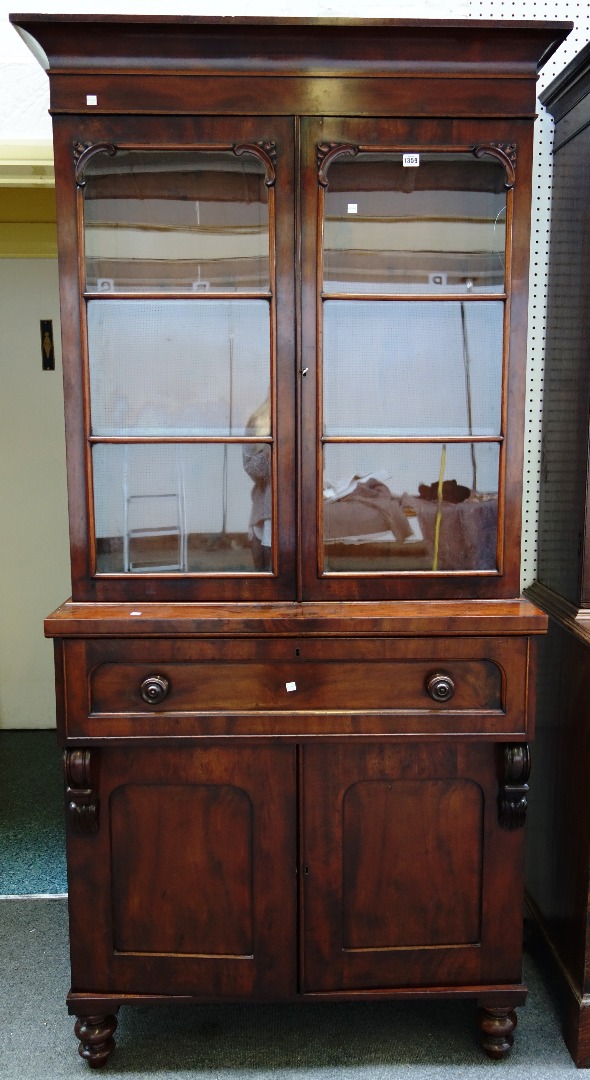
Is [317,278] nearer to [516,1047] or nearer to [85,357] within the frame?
[85,357]

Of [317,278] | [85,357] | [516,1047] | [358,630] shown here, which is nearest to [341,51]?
[317,278]

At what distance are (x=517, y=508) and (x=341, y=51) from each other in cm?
98

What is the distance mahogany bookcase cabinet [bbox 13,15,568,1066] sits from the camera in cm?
158

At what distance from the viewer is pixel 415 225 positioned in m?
1.66

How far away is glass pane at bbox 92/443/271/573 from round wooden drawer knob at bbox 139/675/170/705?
24cm

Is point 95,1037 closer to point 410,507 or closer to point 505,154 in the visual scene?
point 410,507

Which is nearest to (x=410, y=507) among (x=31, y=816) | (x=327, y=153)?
(x=327, y=153)

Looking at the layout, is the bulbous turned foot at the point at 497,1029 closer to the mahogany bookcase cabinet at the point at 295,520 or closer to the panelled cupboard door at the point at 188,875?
the mahogany bookcase cabinet at the point at 295,520

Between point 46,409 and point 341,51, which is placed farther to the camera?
point 46,409

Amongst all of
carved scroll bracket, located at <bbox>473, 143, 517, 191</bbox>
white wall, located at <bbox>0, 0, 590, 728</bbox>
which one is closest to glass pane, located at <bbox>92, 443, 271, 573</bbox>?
carved scroll bracket, located at <bbox>473, 143, 517, 191</bbox>

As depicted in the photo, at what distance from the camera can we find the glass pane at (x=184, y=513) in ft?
5.57

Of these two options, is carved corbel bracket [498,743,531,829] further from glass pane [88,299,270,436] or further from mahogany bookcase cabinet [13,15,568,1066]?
glass pane [88,299,270,436]

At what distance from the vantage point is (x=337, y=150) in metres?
1.58

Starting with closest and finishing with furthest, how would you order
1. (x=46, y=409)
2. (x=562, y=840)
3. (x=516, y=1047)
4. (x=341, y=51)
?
(x=341, y=51) < (x=516, y=1047) < (x=562, y=840) < (x=46, y=409)
